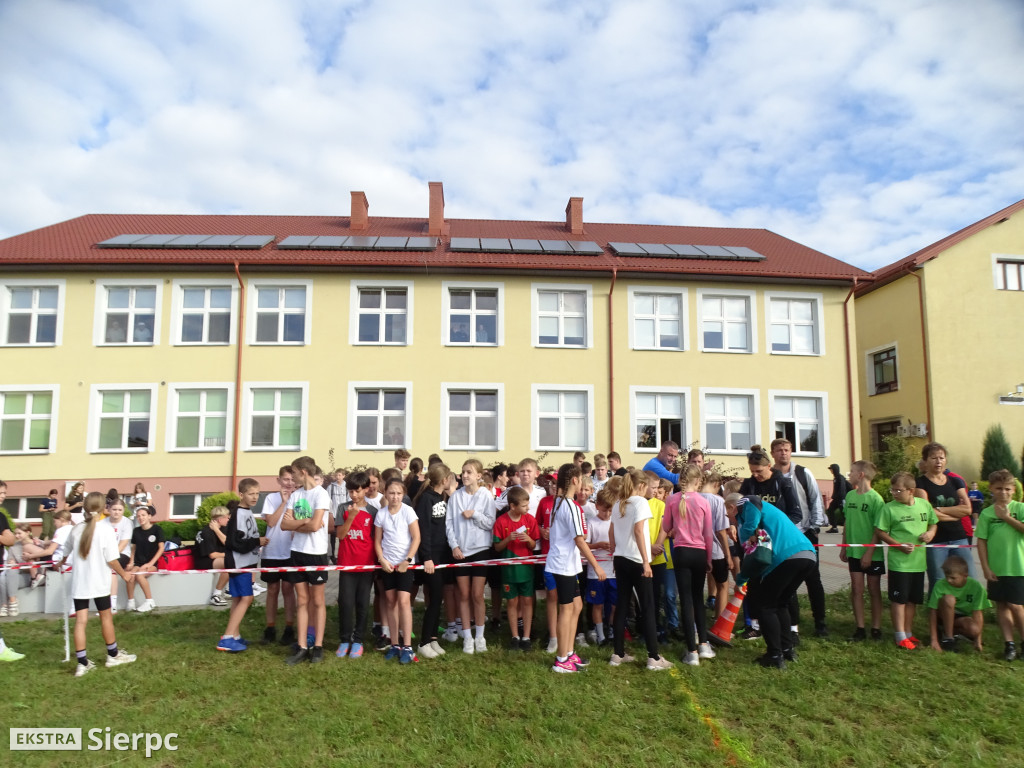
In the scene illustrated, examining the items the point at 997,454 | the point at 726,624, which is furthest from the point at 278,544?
the point at 997,454

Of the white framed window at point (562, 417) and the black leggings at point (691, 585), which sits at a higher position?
the white framed window at point (562, 417)

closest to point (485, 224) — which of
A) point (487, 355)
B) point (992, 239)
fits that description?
point (487, 355)

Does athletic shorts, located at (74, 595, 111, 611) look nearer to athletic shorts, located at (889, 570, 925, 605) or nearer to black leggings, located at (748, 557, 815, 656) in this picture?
black leggings, located at (748, 557, 815, 656)

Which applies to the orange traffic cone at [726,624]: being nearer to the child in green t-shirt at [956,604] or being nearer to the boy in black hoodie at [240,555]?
the child in green t-shirt at [956,604]

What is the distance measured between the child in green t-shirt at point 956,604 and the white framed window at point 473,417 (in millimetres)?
12897

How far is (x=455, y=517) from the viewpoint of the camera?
24.1 ft

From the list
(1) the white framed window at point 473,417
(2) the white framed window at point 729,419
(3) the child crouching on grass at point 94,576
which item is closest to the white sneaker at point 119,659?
(3) the child crouching on grass at point 94,576

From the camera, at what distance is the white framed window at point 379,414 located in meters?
19.0

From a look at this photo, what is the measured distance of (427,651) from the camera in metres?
6.86

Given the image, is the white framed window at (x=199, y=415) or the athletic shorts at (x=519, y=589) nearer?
the athletic shorts at (x=519, y=589)

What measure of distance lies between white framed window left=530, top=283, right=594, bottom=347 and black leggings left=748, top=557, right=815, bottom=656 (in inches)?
547

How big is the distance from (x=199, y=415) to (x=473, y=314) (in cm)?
806

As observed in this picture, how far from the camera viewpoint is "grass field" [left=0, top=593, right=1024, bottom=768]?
4.73m

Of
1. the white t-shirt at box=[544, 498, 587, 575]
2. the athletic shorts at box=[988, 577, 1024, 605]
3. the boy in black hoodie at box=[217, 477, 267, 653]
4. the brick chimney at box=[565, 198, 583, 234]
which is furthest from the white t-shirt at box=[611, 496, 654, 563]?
the brick chimney at box=[565, 198, 583, 234]
